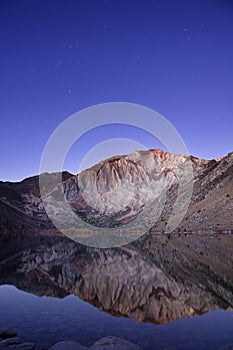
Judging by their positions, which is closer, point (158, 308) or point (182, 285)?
point (158, 308)

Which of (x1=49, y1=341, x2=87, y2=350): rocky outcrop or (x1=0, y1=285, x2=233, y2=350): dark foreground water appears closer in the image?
(x1=49, y1=341, x2=87, y2=350): rocky outcrop

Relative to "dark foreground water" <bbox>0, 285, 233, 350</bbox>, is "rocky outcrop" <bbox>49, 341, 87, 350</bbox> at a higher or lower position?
higher

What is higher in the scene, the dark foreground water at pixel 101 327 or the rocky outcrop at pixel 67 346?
the rocky outcrop at pixel 67 346

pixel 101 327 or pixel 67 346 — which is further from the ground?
pixel 67 346

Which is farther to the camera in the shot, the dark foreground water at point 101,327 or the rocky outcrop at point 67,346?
the dark foreground water at point 101,327

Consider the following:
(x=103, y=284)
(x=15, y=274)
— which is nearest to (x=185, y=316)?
(x=103, y=284)

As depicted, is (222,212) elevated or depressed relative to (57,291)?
A: elevated

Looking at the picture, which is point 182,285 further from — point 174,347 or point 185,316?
point 174,347

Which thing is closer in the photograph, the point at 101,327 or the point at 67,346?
the point at 67,346
